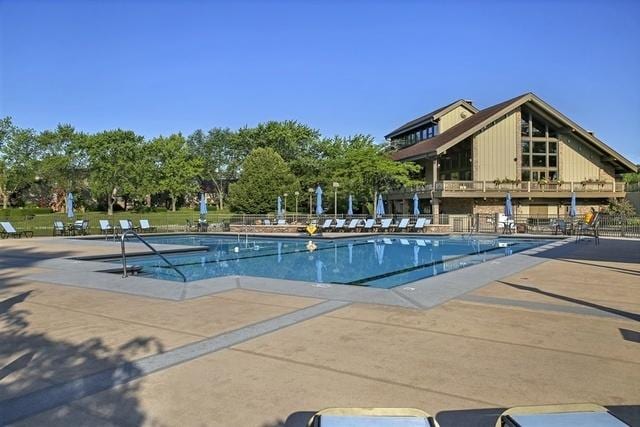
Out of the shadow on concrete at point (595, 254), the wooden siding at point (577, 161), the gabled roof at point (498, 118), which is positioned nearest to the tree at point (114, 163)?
the gabled roof at point (498, 118)

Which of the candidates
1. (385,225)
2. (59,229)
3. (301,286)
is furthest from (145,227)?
(301,286)

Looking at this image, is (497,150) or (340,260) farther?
(497,150)

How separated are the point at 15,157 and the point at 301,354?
195 ft

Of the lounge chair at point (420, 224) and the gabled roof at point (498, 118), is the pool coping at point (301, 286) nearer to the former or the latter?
the lounge chair at point (420, 224)

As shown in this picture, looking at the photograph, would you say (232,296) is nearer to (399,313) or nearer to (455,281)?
(399,313)

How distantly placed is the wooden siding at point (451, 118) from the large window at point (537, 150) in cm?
537

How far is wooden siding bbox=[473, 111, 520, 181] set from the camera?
36.5 meters

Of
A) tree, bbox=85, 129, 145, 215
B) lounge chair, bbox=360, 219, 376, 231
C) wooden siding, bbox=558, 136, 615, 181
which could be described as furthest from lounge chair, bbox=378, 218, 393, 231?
tree, bbox=85, 129, 145, 215

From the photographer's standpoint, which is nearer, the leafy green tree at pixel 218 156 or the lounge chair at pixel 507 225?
the lounge chair at pixel 507 225

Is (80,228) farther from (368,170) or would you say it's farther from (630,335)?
(630,335)

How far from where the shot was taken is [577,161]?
126ft

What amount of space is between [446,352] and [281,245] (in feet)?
59.2

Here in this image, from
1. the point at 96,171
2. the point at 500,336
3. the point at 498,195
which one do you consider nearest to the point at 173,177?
the point at 96,171

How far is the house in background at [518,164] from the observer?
34719mm
